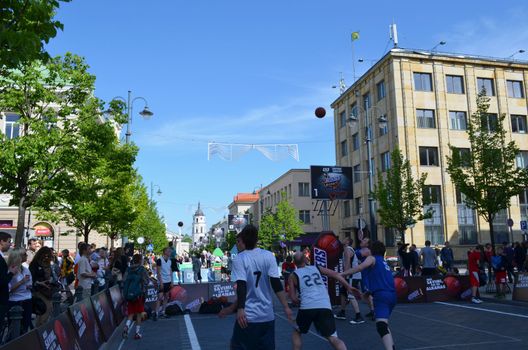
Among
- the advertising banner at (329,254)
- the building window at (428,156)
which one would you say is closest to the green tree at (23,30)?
the advertising banner at (329,254)

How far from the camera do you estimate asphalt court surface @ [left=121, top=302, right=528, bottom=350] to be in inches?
341

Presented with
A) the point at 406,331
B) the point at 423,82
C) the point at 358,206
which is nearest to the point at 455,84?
the point at 423,82

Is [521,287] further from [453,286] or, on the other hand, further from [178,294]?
[178,294]

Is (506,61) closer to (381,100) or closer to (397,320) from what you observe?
(381,100)

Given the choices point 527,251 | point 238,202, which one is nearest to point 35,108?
point 527,251

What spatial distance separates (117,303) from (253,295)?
808 centimetres

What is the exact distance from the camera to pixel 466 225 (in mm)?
40469

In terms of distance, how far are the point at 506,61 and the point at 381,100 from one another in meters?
11.8

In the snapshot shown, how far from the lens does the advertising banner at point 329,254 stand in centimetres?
1411

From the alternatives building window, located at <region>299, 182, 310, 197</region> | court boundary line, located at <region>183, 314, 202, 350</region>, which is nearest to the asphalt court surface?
court boundary line, located at <region>183, 314, 202, 350</region>

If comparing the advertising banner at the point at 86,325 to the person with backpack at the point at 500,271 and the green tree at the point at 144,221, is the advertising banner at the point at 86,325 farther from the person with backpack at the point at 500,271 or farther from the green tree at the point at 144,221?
the green tree at the point at 144,221

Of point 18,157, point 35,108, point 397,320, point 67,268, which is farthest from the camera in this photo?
point 35,108

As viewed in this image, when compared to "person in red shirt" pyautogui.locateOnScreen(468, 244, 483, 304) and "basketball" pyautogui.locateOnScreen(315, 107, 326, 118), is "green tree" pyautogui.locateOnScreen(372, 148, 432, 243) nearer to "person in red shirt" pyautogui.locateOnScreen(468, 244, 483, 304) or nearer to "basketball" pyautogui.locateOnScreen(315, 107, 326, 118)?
"basketball" pyautogui.locateOnScreen(315, 107, 326, 118)

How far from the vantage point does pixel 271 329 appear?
5035mm
